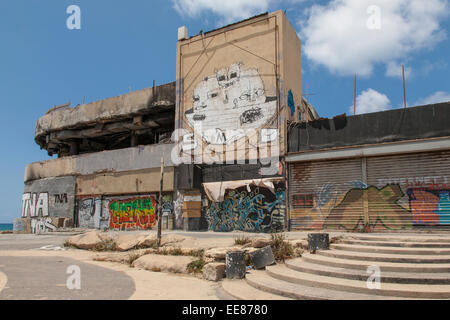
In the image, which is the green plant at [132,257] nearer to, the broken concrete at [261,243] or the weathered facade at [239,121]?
the broken concrete at [261,243]

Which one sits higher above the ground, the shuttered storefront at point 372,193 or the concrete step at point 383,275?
the shuttered storefront at point 372,193

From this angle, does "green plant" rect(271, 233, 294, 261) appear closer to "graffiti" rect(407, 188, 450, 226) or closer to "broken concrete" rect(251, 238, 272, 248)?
"broken concrete" rect(251, 238, 272, 248)

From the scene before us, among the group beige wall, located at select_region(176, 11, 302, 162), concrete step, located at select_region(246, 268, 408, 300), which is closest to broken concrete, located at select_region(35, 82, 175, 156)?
beige wall, located at select_region(176, 11, 302, 162)

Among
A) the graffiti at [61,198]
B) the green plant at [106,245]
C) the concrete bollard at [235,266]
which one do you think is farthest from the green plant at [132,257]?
the graffiti at [61,198]

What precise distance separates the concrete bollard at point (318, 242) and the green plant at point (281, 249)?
52 cm

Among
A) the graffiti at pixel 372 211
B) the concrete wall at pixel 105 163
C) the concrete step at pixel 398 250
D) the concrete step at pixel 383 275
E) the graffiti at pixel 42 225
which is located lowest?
the graffiti at pixel 42 225

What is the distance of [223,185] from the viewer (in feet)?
56.9

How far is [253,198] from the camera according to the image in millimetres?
16625

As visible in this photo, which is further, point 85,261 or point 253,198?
point 253,198

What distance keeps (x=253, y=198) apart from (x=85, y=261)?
27.4 ft

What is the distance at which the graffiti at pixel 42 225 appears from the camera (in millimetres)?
24069

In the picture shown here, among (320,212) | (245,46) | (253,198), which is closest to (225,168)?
(253,198)

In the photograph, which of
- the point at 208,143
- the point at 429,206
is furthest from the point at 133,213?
the point at 429,206
